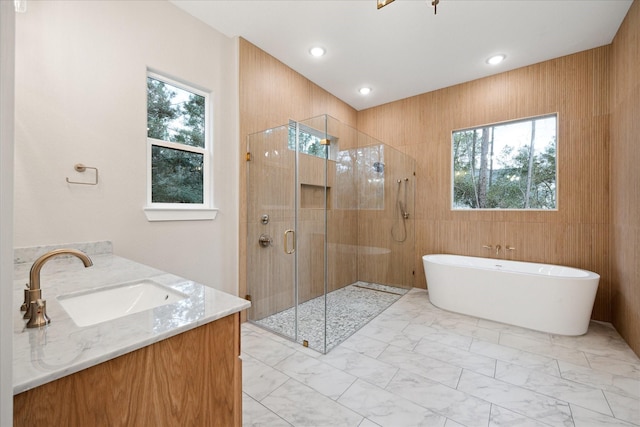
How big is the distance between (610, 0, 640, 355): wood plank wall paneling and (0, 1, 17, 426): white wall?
11.2 ft

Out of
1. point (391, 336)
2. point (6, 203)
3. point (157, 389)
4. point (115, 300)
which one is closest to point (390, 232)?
point (391, 336)

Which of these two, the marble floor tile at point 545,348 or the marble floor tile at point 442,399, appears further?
the marble floor tile at point 545,348

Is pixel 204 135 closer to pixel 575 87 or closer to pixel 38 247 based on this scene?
pixel 38 247

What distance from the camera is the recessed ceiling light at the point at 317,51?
292 centimetres

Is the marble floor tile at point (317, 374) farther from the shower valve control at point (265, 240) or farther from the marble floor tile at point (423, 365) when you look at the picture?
the shower valve control at point (265, 240)

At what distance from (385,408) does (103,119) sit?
2.72 m

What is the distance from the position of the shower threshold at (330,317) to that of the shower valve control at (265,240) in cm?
70

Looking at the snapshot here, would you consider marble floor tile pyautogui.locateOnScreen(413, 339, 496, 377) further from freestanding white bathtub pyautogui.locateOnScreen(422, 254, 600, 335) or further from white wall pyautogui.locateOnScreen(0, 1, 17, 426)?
white wall pyautogui.locateOnScreen(0, 1, 17, 426)

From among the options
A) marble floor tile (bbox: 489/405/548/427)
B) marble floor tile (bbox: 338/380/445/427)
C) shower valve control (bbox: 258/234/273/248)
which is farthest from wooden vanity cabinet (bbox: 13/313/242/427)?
shower valve control (bbox: 258/234/273/248)

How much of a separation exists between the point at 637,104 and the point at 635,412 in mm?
2236

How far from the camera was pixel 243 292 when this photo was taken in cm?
283

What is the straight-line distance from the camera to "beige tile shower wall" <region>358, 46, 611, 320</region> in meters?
2.82

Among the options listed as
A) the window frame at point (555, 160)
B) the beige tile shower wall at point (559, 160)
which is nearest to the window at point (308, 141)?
the beige tile shower wall at point (559, 160)

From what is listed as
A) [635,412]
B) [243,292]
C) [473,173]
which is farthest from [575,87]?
[243,292]
